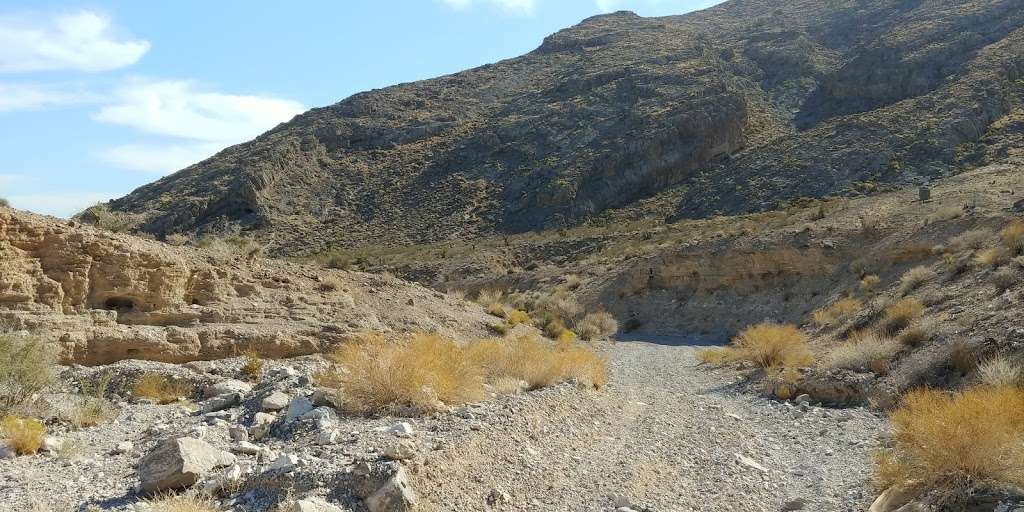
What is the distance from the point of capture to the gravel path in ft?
22.6

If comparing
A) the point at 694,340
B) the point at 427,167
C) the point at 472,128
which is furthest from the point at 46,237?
the point at 472,128

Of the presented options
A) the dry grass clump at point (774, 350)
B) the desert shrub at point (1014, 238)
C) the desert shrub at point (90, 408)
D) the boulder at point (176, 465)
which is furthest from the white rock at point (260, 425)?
the desert shrub at point (1014, 238)

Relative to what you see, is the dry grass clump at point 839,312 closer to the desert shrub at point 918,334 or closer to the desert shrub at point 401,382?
the desert shrub at point 918,334

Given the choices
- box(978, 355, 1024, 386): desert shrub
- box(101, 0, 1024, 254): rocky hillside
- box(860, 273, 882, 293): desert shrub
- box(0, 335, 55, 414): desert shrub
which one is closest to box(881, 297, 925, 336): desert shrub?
box(978, 355, 1024, 386): desert shrub

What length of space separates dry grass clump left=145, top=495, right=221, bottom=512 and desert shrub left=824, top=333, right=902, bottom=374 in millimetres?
12410

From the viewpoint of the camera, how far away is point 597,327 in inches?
1145

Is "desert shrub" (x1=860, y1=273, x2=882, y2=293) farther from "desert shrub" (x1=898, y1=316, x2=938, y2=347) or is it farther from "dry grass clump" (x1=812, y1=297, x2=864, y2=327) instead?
"desert shrub" (x1=898, y1=316, x2=938, y2=347)

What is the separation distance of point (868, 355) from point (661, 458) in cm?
785

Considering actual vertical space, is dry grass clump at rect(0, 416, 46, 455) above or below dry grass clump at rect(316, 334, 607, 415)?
above

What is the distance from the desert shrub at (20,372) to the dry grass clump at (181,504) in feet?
12.8

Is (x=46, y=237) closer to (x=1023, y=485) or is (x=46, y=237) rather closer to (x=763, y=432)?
(x=763, y=432)

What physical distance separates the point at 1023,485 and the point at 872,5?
277 feet

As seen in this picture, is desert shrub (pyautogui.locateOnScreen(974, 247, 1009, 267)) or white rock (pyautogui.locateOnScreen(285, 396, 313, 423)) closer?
white rock (pyautogui.locateOnScreen(285, 396, 313, 423))

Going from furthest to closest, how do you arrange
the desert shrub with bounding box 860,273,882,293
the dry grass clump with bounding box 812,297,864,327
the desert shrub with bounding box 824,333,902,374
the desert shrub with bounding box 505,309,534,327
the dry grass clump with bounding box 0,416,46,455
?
the desert shrub with bounding box 860,273,882,293, the desert shrub with bounding box 505,309,534,327, the dry grass clump with bounding box 812,297,864,327, the desert shrub with bounding box 824,333,902,374, the dry grass clump with bounding box 0,416,46,455
